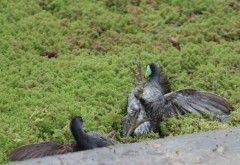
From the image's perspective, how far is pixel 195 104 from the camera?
188 inches

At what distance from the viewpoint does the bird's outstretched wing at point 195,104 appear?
4711mm

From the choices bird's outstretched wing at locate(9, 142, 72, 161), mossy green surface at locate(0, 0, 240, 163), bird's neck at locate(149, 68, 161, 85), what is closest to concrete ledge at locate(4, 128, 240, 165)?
bird's outstretched wing at locate(9, 142, 72, 161)

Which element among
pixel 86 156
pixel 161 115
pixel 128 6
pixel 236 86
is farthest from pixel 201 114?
pixel 128 6

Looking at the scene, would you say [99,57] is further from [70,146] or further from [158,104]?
[70,146]

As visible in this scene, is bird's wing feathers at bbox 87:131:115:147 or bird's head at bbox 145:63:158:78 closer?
bird's wing feathers at bbox 87:131:115:147

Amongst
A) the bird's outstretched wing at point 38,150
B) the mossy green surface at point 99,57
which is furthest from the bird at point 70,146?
the mossy green surface at point 99,57

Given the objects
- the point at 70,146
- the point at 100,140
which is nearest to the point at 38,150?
the point at 70,146

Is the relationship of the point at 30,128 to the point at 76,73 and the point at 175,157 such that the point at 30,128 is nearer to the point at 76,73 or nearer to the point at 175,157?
the point at 76,73

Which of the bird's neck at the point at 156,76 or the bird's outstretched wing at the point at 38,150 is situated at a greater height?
the bird's neck at the point at 156,76

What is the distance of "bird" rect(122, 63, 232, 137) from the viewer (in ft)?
14.7

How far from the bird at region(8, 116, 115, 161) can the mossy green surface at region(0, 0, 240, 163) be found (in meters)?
0.18

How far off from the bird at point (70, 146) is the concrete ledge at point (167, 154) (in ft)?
1.52

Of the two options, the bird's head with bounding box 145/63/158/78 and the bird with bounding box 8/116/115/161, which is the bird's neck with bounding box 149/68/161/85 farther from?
the bird with bounding box 8/116/115/161

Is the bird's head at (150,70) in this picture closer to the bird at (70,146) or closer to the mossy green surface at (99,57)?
the mossy green surface at (99,57)
